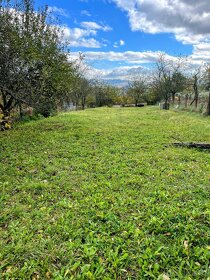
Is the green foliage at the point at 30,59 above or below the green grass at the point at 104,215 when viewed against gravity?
above

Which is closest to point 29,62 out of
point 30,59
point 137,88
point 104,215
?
point 30,59

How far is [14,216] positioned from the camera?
3.43 meters

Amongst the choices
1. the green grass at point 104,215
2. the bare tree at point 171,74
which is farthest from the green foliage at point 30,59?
the bare tree at point 171,74

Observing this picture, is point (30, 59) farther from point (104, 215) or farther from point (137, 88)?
point (137, 88)

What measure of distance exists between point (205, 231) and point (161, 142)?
16.6 ft

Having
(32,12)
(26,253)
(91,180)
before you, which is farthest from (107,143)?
(32,12)

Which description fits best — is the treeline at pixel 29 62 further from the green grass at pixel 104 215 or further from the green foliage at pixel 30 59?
the green grass at pixel 104 215

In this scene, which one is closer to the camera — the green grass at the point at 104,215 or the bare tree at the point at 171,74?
the green grass at the point at 104,215

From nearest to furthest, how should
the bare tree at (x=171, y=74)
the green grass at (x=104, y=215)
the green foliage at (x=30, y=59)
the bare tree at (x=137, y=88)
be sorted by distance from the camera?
the green grass at (x=104, y=215)
the green foliage at (x=30, y=59)
the bare tree at (x=171, y=74)
the bare tree at (x=137, y=88)

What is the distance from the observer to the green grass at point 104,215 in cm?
249

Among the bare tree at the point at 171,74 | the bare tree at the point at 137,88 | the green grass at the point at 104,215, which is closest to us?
the green grass at the point at 104,215

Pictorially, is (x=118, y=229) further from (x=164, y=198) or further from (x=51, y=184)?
(x=51, y=184)

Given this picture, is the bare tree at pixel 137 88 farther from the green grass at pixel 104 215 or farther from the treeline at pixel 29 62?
the green grass at pixel 104 215

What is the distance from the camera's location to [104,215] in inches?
133
